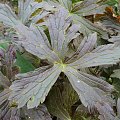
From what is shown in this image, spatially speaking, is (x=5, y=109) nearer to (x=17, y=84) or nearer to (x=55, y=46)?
(x=17, y=84)

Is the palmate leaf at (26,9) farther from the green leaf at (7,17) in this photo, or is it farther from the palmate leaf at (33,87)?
the palmate leaf at (33,87)

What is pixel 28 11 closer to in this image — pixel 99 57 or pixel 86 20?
pixel 86 20

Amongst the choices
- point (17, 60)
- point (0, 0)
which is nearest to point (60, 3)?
point (17, 60)

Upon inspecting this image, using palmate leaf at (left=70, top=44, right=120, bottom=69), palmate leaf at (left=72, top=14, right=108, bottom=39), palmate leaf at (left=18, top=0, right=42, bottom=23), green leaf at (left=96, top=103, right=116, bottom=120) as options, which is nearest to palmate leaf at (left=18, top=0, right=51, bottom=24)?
palmate leaf at (left=18, top=0, right=42, bottom=23)

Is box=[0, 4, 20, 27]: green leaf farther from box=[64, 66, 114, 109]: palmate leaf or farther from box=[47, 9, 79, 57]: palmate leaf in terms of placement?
box=[64, 66, 114, 109]: palmate leaf

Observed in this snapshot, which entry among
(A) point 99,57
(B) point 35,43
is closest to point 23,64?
(B) point 35,43
